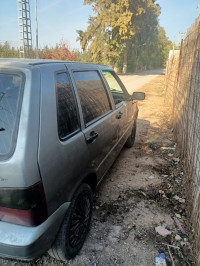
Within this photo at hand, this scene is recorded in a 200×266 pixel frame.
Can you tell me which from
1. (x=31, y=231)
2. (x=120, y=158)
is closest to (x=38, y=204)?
(x=31, y=231)

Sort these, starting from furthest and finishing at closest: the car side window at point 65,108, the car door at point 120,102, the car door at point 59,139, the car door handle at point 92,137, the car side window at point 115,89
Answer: the car side window at point 115,89
the car door at point 120,102
the car door handle at point 92,137
the car side window at point 65,108
the car door at point 59,139

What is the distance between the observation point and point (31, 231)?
1.45m

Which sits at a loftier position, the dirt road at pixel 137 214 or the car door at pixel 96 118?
the car door at pixel 96 118

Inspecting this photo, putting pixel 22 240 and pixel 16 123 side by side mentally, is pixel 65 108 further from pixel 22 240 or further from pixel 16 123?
pixel 22 240

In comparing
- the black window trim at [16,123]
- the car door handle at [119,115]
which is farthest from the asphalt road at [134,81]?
the black window trim at [16,123]

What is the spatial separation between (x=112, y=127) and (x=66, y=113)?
1260 millimetres

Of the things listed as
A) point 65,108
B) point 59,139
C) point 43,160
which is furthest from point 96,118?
point 43,160

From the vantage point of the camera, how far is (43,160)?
1.46 metres

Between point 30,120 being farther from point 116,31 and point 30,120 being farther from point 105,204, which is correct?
point 116,31

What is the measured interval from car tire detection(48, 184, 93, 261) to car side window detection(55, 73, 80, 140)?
57 cm

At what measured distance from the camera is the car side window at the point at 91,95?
2.28 metres

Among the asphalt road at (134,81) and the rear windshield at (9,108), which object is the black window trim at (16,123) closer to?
the rear windshield at (9,108)

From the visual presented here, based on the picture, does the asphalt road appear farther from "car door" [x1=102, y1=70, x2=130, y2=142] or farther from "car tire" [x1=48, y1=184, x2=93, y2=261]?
"car tire" [x1=48, y1=184, x2=93, y2=261]

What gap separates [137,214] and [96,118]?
1351 mm
